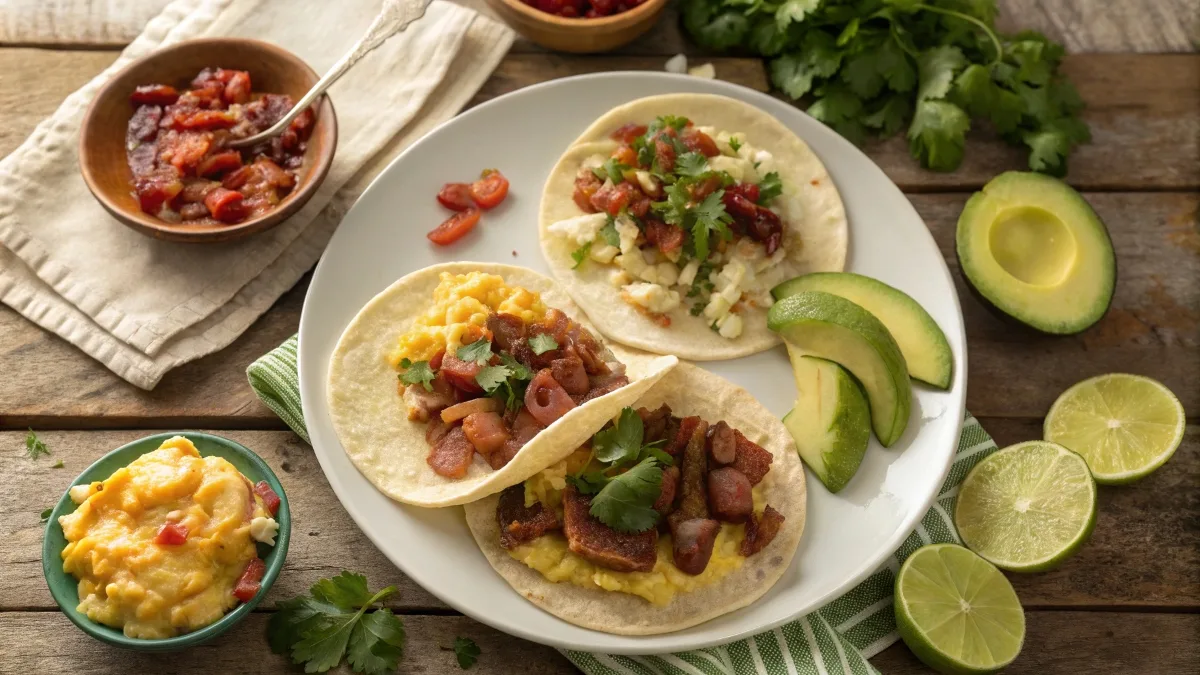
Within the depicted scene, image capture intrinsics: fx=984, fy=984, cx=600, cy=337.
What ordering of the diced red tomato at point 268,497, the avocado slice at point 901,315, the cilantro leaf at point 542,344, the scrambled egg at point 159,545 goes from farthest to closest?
the avocado slice at point 901,315
the cilantro leaf at point 542,344
the diced red tomato at point 268,497
the scrambled egg at point 159,545

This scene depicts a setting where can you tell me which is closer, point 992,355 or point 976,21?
point 992,355

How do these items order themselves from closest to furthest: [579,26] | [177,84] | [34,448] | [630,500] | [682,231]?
[630,500], [34,448], [682,231], [177,84], [579,26]

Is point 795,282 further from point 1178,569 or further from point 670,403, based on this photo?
point 1178,569

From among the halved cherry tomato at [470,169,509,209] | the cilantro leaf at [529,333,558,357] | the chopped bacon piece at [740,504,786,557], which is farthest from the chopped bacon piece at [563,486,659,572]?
the halved cherry tomato at [470,169,509,209]

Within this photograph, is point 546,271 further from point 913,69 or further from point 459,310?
point 913,69

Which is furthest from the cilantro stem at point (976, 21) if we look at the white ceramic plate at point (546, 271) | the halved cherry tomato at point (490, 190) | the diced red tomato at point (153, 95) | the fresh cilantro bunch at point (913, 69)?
the diced red tomato at point (153, 95)

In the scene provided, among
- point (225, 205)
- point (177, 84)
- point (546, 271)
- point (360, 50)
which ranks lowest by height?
point (546, 271)

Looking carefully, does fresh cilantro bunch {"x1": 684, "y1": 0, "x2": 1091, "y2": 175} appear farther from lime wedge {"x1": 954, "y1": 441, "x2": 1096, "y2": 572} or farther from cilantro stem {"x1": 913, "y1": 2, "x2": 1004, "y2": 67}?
lime wedge {"x1": 954, "y1": 441, "x2": 1096, "y2": 572}

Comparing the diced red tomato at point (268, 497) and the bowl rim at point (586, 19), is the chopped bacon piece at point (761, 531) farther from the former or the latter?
the bowl rim at point (586, 19)

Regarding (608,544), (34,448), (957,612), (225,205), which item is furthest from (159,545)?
(957,612)
